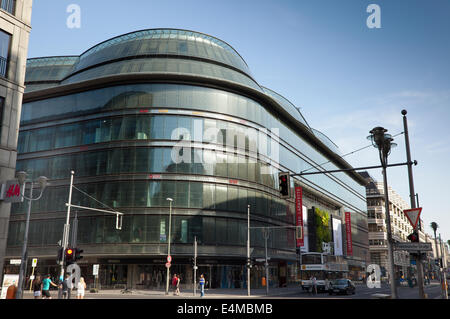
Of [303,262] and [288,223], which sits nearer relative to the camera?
[303,262]

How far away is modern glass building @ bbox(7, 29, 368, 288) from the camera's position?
49312 mm

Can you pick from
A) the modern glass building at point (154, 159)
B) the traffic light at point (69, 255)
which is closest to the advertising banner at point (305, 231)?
the modern glass building at point (154, 159)

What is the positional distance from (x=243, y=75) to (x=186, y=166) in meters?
17.8

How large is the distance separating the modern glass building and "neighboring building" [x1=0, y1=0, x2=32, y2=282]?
2794 centimetres

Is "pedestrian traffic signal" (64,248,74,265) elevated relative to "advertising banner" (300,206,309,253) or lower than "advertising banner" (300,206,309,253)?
lower

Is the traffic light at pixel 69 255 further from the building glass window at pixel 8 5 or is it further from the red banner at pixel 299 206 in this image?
the red banner at pixel 299 206

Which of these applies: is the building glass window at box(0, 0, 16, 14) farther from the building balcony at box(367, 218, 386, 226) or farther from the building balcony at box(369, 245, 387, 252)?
the building balcony at box(367, 218, 386, 226)

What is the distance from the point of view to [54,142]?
5584 cm

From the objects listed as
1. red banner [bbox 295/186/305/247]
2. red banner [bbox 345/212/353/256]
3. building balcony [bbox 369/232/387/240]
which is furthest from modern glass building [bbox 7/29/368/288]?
building balcony [bbox 369/232/387/240]

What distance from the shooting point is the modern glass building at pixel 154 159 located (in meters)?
49.3

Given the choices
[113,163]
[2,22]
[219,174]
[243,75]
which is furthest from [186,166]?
[2,22]

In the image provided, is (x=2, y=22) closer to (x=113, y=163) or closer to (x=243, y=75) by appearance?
(x=113, y=163)

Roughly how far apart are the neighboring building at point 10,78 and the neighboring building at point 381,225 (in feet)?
367
